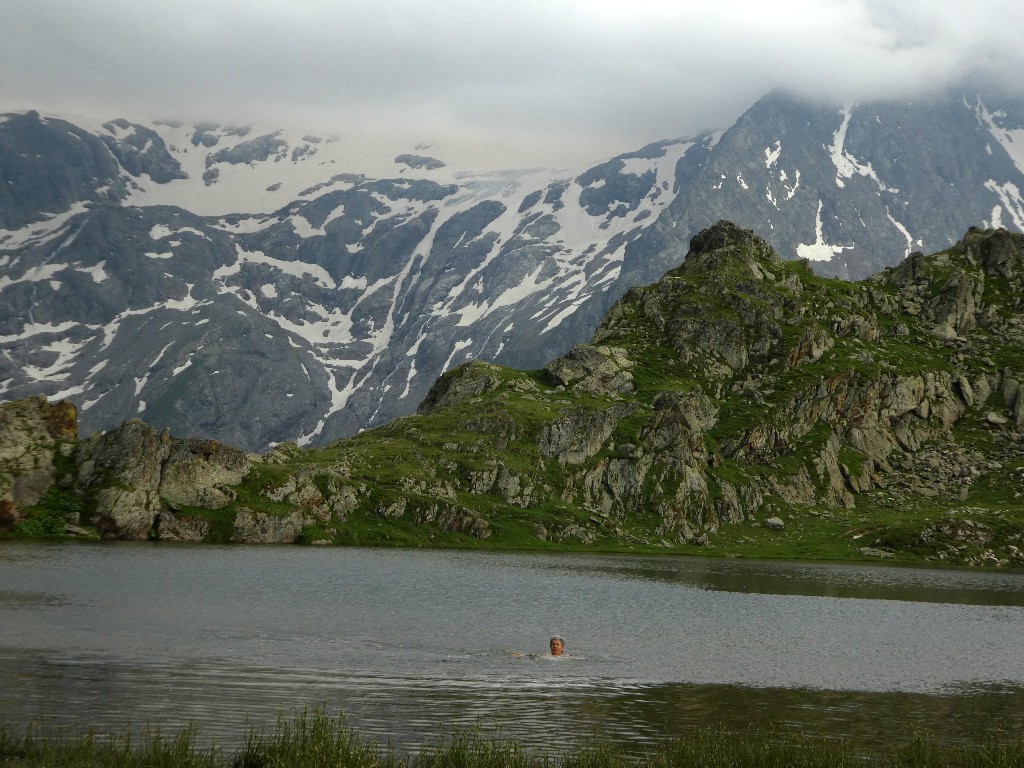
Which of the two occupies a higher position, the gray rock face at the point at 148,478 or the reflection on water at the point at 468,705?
the gray rock face at the point at 148,478

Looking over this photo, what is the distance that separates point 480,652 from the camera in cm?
7538

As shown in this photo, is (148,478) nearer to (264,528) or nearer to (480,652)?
(264,528)

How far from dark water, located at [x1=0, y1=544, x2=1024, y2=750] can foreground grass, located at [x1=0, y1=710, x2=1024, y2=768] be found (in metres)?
3.02

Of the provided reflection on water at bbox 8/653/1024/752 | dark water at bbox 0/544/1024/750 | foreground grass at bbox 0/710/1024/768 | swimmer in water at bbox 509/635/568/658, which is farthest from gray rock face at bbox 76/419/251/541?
foreground grass at bbox 0/710/1024/768

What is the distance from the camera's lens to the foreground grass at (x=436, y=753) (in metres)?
39.6

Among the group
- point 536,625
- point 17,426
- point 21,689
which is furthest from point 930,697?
point 17,426

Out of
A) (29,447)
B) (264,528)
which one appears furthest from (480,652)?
(29,447)

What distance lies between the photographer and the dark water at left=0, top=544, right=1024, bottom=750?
177 feet

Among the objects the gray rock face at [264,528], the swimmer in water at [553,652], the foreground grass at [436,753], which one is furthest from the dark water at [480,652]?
the gray rock face at [264,528]

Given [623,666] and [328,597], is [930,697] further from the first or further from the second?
[328,597]

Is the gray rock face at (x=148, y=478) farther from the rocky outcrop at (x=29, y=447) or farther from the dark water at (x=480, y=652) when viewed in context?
the dark water at (x=480, y=652)

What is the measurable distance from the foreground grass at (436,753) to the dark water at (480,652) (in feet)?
9.91

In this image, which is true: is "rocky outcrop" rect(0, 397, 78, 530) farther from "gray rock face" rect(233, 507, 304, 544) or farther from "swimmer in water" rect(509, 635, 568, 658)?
"swimmer in water" rect(509, 635, 568, 658)

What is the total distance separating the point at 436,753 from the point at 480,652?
3247 cm
